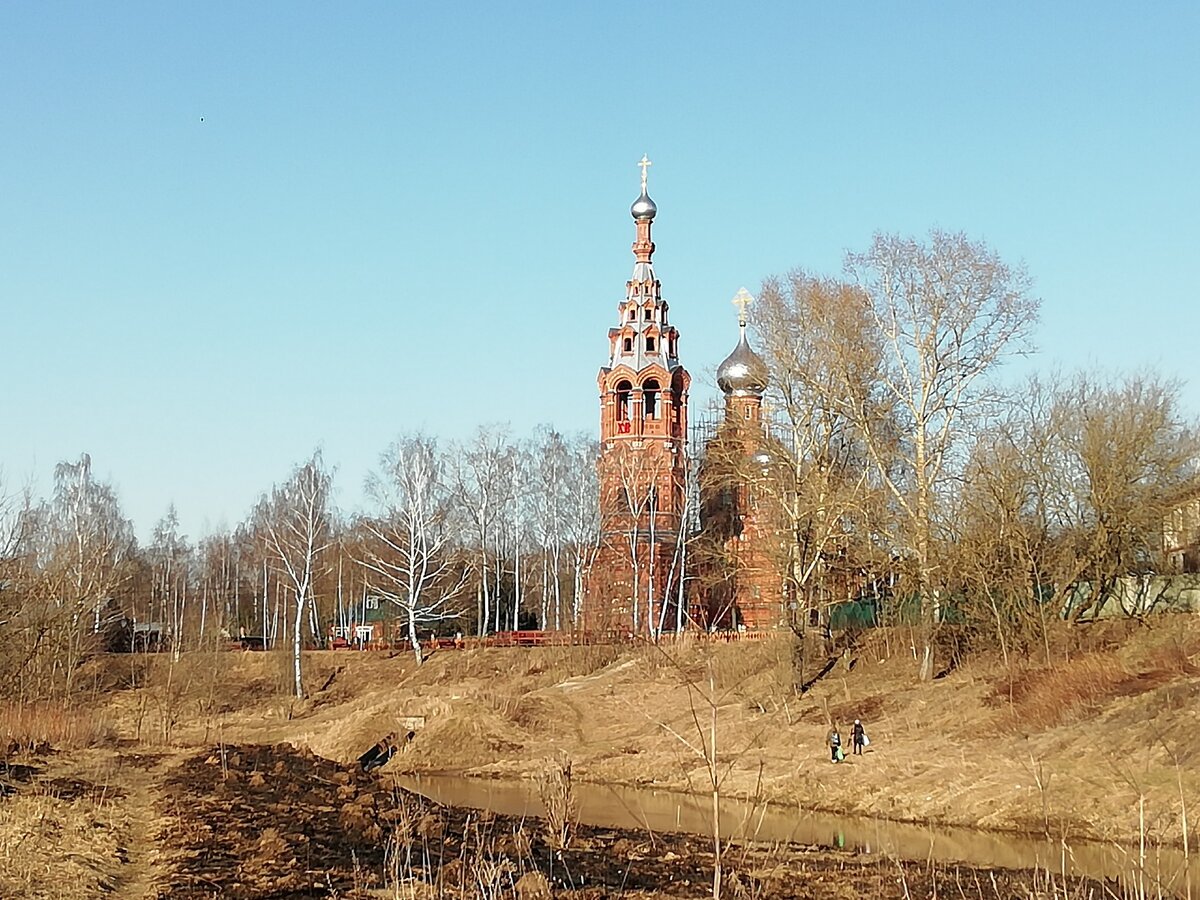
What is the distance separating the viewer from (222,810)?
52.9 feet

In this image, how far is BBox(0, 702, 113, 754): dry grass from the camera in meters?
23.7

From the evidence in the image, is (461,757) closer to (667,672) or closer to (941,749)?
(667,672)

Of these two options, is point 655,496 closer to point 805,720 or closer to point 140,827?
point 805,720

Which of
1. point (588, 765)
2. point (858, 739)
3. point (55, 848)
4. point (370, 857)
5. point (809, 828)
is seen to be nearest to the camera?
point (55, 848)

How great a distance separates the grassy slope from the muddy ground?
1.91m

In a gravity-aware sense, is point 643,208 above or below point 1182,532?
above

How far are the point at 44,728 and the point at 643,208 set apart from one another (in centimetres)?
3459

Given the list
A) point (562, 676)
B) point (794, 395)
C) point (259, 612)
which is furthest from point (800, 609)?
point (259, 612)

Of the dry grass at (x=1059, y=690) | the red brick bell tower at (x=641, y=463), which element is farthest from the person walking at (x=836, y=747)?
the red brick bell tower at (x=641, y=463)

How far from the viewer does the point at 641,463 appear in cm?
4628

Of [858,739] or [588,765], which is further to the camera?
[588,765]

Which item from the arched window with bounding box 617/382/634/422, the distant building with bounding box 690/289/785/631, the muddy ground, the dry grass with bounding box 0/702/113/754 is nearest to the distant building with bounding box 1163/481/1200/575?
the distant building with bounding box 690/289/785/631

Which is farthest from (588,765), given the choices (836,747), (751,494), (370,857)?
(370,857)

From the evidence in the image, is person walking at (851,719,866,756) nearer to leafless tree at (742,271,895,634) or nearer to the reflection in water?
the reflection in water
